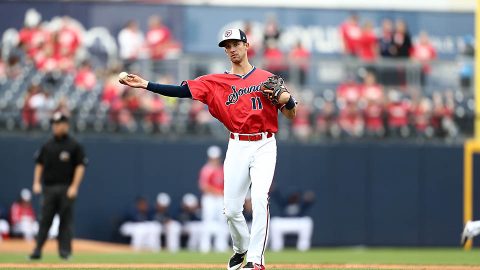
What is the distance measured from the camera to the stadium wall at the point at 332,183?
19750 mm

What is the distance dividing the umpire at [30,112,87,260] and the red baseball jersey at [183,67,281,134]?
4.48m

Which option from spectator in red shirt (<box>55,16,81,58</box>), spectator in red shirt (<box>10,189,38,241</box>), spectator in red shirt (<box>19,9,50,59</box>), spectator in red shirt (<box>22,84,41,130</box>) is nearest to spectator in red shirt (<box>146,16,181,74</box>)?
spectator in red shirt (<box>55,16,81,58</box>)

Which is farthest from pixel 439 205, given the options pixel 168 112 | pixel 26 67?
pixel 26 67

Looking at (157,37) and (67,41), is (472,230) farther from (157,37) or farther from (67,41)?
(67,41)

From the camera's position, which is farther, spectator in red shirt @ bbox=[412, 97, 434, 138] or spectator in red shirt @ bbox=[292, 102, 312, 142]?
spectator in red shirt @ bbox=[412, 97, 434, 138]

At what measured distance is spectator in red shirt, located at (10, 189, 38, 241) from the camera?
18875mm

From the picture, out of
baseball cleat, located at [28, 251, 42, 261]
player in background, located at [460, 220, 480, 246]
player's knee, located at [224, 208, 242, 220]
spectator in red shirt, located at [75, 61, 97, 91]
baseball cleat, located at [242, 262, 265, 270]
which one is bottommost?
baseball cleat, located at [28, 251, 42, 261]

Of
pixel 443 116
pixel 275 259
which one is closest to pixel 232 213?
pixel 275 259

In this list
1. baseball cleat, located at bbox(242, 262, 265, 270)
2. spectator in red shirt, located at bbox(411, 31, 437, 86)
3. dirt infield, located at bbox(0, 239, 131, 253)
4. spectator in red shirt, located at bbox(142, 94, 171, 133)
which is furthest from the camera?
spectator in red shirt, located at bbox(411, 31, 437, 86)

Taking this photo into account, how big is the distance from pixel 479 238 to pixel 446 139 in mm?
1967

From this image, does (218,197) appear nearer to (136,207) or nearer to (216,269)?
(136,207)

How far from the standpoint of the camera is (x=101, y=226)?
19781 mm

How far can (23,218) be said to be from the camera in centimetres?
1894

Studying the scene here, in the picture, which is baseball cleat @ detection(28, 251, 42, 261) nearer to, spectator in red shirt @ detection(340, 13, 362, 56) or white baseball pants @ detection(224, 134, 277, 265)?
white baseball pants @ detection(224, 134, 277, 265)
